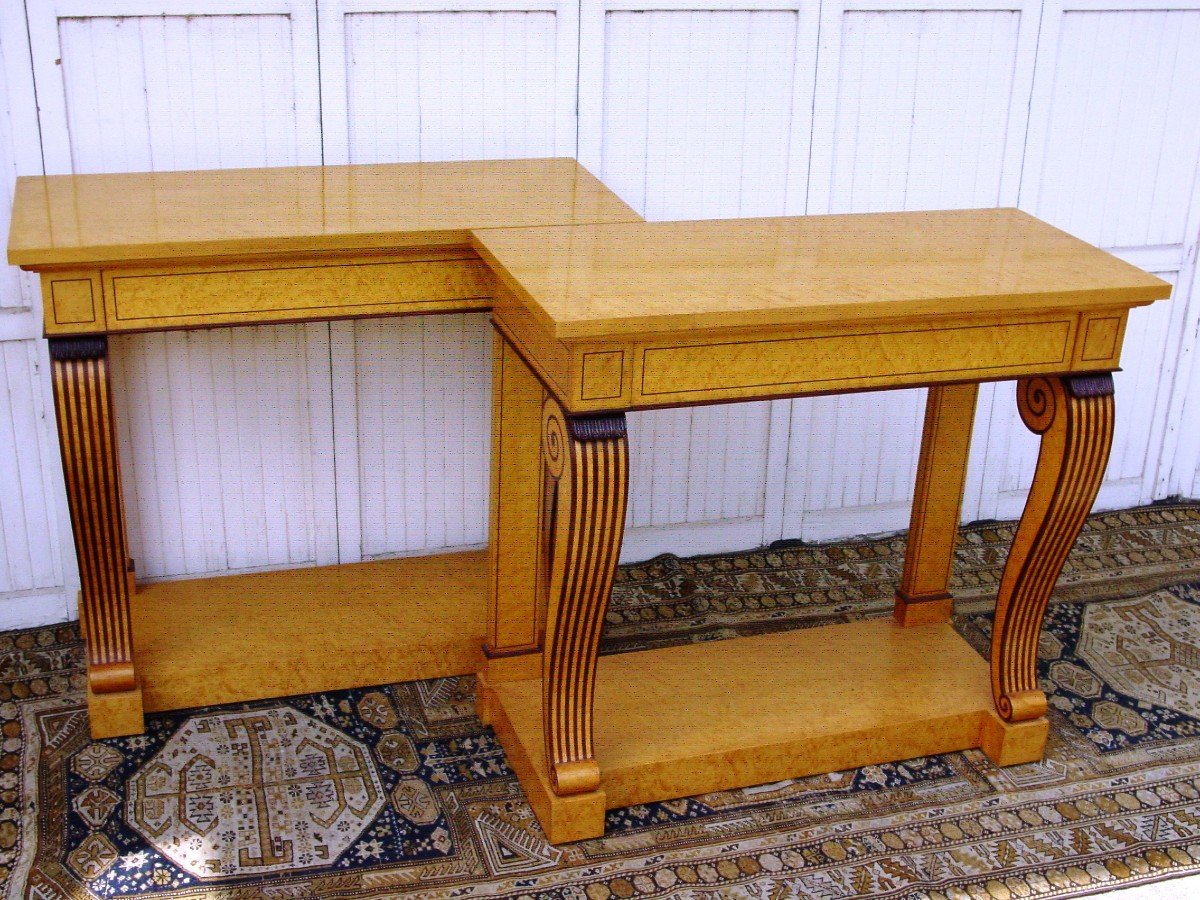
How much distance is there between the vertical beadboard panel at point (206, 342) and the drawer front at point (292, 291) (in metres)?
0.68

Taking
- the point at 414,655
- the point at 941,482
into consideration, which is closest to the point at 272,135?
the point at 414,655

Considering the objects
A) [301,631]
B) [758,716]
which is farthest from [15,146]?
[758,716]

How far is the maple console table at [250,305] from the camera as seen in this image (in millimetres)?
2803

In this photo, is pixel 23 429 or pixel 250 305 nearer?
pixel 250 305

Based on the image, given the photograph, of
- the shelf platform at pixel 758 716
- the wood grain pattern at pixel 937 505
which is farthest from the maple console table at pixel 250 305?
the wood grain pattern at pixel 937 505

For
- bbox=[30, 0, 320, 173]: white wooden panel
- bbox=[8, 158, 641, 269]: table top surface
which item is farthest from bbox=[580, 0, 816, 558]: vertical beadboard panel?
bbox=[30, 0, 320, 173]: white wooden panel

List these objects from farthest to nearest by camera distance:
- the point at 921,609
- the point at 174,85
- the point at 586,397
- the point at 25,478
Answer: the point at 921,609, the point at 25,478, the point at 174,85, the point at 586,397

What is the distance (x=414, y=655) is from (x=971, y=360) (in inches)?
60.1

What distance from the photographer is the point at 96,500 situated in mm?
2951

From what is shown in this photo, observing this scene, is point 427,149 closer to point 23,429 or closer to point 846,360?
point 23,429

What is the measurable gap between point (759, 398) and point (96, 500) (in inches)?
55.2

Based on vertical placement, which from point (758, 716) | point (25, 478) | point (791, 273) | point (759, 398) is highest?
point (791, 273)

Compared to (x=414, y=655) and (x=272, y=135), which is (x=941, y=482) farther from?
(x=272, y=135)

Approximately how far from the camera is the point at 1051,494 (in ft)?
9.87
